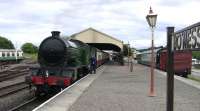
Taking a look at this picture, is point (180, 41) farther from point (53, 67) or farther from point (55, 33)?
point (55, 33)

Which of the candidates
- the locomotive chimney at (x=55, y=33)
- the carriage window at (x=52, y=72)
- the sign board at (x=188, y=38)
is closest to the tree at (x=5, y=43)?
the locomotive chimney at (x=55, y=33)

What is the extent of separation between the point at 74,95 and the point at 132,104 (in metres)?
3.78

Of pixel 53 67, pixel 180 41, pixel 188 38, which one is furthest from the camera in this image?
pixel 53 67

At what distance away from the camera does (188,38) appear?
566 cm

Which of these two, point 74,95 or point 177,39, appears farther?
point 74,95

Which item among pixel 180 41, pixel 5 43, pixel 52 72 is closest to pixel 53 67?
pixel 52 72

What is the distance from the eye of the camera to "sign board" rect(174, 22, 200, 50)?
17.6 ft

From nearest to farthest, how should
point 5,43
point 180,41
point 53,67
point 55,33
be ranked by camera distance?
point 180,41, point 53,67, point 55,33, point 5,43

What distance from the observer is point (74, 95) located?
16828 mm

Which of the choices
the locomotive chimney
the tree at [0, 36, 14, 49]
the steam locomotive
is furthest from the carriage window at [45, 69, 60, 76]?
the tree at [0, 36, 14, 49]

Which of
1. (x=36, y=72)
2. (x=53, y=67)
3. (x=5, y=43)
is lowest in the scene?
(x=36, y=72)

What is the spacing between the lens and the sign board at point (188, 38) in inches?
211

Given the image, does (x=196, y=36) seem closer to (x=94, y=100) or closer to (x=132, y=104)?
(x=132, y=104)

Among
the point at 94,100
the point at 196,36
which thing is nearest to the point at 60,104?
the point at 94,100
